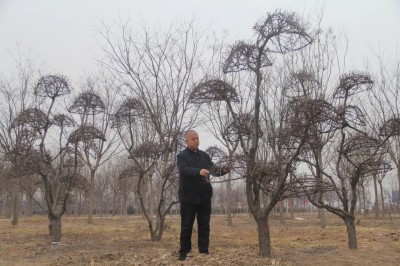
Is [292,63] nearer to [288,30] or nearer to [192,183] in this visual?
[288,30]

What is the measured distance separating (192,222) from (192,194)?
1.20ft

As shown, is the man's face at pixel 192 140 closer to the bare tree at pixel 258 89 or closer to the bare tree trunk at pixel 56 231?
the bare tree at pixel 258 89

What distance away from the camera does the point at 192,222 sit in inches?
194

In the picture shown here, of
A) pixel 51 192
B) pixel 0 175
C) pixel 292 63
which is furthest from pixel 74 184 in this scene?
pixel 0 175

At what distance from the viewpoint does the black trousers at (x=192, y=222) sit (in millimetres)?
4848

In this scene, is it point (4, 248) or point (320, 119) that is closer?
point (320, 119)

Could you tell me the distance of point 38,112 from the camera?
9.94 metres

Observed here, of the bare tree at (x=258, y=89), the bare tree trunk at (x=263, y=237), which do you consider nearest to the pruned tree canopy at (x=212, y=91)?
the bare tree at (x=258, y=89)

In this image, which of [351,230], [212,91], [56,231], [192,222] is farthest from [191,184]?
[56,231]

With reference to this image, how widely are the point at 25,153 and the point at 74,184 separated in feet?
5.19

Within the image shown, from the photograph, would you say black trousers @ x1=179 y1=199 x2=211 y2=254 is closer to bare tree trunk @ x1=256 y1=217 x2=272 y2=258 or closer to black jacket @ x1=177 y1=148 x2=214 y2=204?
black jacket @ x1=177 y1=148 x2=214 y2=204

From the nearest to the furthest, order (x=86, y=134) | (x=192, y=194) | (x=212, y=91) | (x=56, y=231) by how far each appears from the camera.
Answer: (x=192, y=194) → (x=212, y=91) → (x=86, y=134) → (x=56, y=231)

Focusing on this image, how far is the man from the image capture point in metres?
4.84

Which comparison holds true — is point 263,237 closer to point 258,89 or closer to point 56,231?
point 258,89
